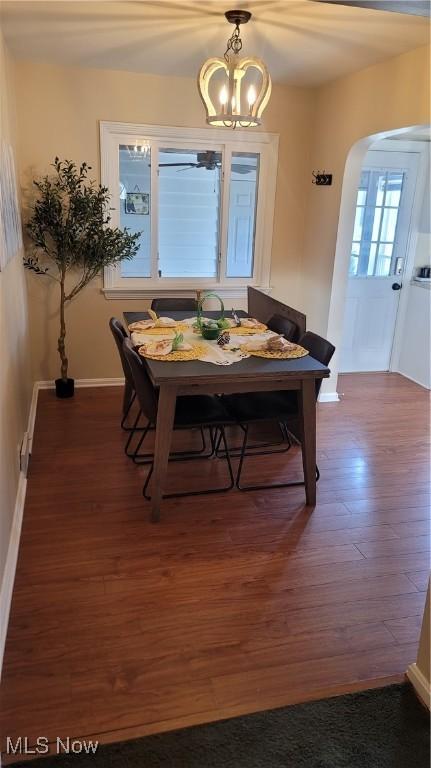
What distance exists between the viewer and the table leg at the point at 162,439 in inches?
106

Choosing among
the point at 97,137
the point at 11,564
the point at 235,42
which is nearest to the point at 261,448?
Result: the point at 11,564

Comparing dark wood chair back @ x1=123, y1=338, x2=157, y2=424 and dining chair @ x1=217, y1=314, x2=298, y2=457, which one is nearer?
dark wood chair back @ x1=123, y1=338, x2=157, y2=424

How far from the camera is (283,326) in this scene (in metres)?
3.74

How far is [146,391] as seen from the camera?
288 centimetres

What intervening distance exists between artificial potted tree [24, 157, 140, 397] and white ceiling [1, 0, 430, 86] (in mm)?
790

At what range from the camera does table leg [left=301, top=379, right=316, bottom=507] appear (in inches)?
115

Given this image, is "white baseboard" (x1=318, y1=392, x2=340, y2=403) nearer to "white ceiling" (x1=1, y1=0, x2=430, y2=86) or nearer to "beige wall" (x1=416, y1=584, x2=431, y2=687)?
"white ceiling" (x1=1, y1=0, x2=430, y2=86)

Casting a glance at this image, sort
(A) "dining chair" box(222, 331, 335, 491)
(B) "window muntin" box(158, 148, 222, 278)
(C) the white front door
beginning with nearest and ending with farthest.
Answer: (A) "dining chair" box(222, 331, 335, 491) < (B) "window muntin" box(158, 148, 222, 278) < (C) the white front door

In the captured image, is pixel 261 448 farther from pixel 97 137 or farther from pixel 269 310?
pixel 97 137

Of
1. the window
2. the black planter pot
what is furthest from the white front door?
the black planter pot

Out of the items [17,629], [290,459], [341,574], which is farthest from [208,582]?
[290,459]

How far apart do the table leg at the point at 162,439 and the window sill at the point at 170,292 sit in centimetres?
214

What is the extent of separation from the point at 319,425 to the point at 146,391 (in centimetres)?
176

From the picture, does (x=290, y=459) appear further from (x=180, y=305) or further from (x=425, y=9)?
(x=425, y=9)
